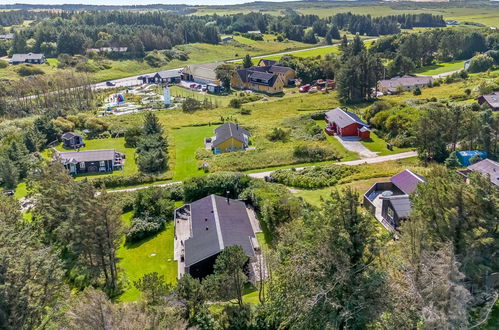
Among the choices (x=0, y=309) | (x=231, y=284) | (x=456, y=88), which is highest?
(x=0, y=309)

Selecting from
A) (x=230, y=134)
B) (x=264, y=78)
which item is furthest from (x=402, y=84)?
(x=230, y=134)

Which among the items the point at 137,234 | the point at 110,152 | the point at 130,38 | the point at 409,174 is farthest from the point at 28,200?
the point at 130,38

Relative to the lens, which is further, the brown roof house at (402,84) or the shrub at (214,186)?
the brown roof house at (402,84)

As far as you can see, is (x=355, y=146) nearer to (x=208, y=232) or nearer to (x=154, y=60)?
(x=208, y=232)

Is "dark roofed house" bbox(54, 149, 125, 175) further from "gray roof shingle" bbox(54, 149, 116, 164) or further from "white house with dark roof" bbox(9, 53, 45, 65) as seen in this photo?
"white house with dark roof" bbox(9, 53, 45, 65)

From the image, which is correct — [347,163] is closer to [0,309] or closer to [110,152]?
[110,152]

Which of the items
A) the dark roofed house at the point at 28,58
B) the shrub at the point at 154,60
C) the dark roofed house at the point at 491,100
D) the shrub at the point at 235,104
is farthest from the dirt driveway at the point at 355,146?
the dark roofed house at the point at 28,58

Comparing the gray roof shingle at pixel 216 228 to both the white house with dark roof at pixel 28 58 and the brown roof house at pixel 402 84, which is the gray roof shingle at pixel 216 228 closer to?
the brown roof house at pixel 402 84
